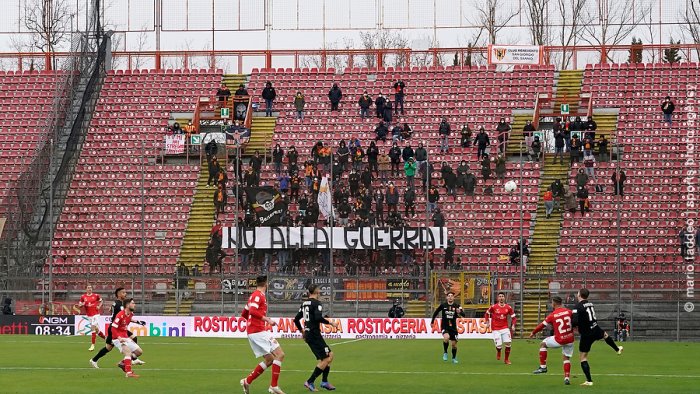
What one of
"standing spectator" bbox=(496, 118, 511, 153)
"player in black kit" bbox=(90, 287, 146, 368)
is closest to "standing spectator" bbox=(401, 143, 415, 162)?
"standing spectator" bbox=(496, 118, 511, 153)

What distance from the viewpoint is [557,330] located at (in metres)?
27.5

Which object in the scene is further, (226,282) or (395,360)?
(226,282)

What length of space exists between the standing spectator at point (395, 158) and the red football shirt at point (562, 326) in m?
29.2

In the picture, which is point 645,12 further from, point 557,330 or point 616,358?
point 557,330

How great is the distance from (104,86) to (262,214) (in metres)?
16.4

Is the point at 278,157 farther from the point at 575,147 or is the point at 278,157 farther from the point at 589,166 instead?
the point at 589,166

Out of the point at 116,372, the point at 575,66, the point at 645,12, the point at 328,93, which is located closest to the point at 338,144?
the point at 328,93

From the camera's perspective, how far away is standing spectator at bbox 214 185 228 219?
5578 centimetres

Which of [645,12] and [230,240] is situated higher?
[645,12]

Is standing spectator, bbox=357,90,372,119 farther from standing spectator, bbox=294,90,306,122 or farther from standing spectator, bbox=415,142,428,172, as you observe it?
standing spectator, bbox=415,142,428,172

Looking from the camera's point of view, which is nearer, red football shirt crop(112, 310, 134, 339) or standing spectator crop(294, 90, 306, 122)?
red football shirt crop(112, 310, 134, 339)

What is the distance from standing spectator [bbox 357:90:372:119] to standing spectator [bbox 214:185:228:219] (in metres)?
9.67

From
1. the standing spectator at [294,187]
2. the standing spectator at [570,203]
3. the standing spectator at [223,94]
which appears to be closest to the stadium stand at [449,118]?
the standing spectator at [570,203]

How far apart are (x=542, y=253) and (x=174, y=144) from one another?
18.8m
